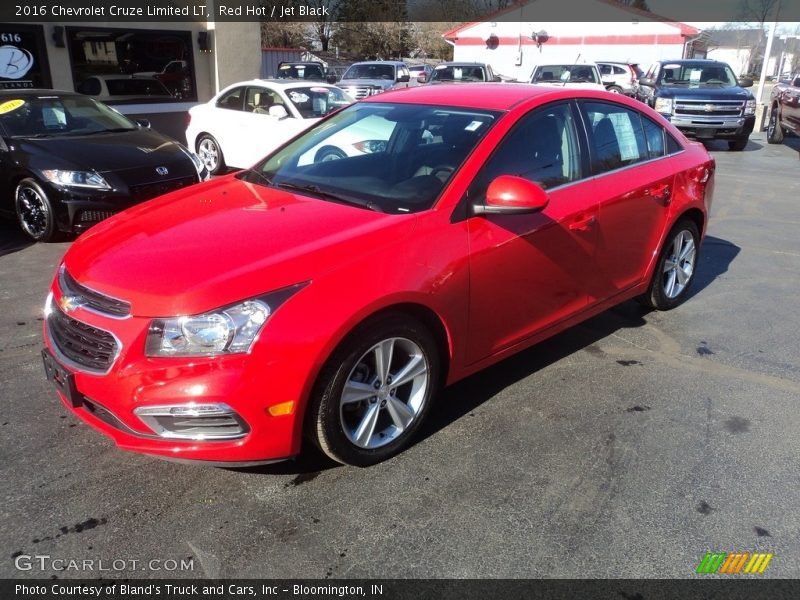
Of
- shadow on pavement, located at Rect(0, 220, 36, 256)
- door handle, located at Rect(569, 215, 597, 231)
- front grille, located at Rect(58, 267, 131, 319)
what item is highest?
door handle, located at Rect(569, 215, 597, 231)

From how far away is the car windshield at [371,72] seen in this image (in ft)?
66.5

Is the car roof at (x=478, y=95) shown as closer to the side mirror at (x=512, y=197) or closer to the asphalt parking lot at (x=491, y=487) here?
the side mirror at (x=512, y=197)

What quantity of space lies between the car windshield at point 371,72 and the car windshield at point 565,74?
4327 mm

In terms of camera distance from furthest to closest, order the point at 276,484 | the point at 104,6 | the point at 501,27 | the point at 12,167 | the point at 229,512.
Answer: the point at 501,27 → the point at 104,6 → the point at 12,167 → the point at 276,484 → the point at 229,512

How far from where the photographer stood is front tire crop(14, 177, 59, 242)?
6.57m

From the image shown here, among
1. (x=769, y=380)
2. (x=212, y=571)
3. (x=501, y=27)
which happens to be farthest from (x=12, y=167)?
(x=501, y=27)

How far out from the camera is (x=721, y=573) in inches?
100

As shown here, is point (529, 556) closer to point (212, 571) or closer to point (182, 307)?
point (212, 571)

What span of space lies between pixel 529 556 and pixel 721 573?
72 centimetres

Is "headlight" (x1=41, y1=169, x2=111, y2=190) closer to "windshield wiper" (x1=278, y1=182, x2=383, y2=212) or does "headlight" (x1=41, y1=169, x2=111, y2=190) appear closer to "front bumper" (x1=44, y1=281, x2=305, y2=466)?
"windshield wiper" (x1=278, y1=182, x2=383, y2=212)

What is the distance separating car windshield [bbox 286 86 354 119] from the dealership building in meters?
4.15

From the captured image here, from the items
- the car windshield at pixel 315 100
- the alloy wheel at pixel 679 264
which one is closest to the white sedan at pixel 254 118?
the car windshield at pixel 315 100

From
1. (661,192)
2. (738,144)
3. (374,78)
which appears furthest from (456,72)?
(661,192)

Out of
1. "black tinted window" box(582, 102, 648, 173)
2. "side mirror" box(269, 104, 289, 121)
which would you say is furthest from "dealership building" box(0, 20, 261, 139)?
"black tinted window" box(582, 102, 648, 173)
